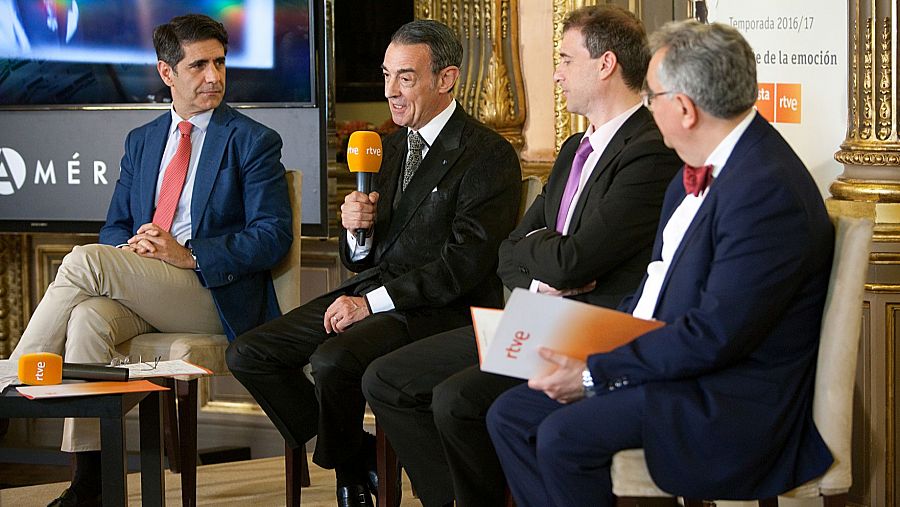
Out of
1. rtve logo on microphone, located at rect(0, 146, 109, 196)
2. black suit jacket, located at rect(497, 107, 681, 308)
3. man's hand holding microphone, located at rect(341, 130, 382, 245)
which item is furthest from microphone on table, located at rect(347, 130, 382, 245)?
rtve logo on microphone, located at rect(0, 146, 109, 196)

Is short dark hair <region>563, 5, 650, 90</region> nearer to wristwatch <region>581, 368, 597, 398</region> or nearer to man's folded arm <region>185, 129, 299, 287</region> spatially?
wristwatch <region>581, 368, 597, 398</region>

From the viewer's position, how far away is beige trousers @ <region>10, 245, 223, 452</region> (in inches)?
136

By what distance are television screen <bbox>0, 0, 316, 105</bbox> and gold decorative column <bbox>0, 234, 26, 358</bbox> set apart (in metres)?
0.64

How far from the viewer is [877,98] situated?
3328 mm

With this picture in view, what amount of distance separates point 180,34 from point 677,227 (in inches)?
79.5

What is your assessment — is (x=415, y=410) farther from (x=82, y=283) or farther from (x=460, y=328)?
(x=82, y=283)

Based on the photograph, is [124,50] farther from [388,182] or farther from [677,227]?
[677,227]

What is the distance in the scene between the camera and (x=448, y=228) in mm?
3395

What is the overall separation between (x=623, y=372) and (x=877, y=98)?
1.52 m

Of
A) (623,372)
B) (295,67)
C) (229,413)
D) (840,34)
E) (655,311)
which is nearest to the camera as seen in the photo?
(623,372)

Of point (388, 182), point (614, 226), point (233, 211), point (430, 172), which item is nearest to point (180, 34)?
point (233, 211)

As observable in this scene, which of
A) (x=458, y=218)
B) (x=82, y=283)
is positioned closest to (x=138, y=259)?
(x=82, y=283)

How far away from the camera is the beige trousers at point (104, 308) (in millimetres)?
3465

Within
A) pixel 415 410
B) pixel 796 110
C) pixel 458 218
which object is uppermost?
pixel 796 110
